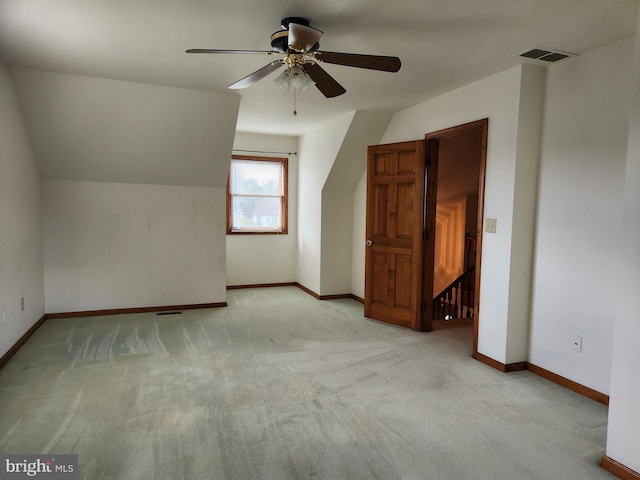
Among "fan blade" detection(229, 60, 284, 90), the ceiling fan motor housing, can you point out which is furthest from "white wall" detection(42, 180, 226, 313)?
the ceiling fan motor housing

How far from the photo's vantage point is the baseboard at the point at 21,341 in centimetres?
318

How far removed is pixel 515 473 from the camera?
1.97 meters

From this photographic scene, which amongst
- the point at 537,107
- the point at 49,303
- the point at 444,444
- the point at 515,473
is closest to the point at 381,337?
the point at 444,444

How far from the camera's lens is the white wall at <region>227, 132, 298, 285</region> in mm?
6250

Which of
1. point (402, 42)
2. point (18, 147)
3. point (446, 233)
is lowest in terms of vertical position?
point (446, 233)

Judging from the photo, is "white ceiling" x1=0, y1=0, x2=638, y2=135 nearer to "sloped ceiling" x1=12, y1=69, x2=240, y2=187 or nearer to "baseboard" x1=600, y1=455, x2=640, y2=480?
"sloped ceiling" x1=12, y1=69, x2=240, y2=187

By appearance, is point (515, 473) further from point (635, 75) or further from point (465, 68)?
point (465, 68)

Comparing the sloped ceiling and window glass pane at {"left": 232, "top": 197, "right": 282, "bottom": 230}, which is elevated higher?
the sloped ceiling

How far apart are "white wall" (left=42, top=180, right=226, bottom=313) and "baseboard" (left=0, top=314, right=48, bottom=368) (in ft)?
1.03

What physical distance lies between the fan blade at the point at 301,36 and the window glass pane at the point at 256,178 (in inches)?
167

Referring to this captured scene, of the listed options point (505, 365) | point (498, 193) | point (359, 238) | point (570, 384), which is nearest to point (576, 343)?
point (570, 384)

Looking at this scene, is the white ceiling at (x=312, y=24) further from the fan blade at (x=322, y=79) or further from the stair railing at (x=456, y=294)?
the stair railing at (x=456, y=294)

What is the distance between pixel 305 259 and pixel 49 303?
11.2 ft

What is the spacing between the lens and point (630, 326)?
1.93 metres
